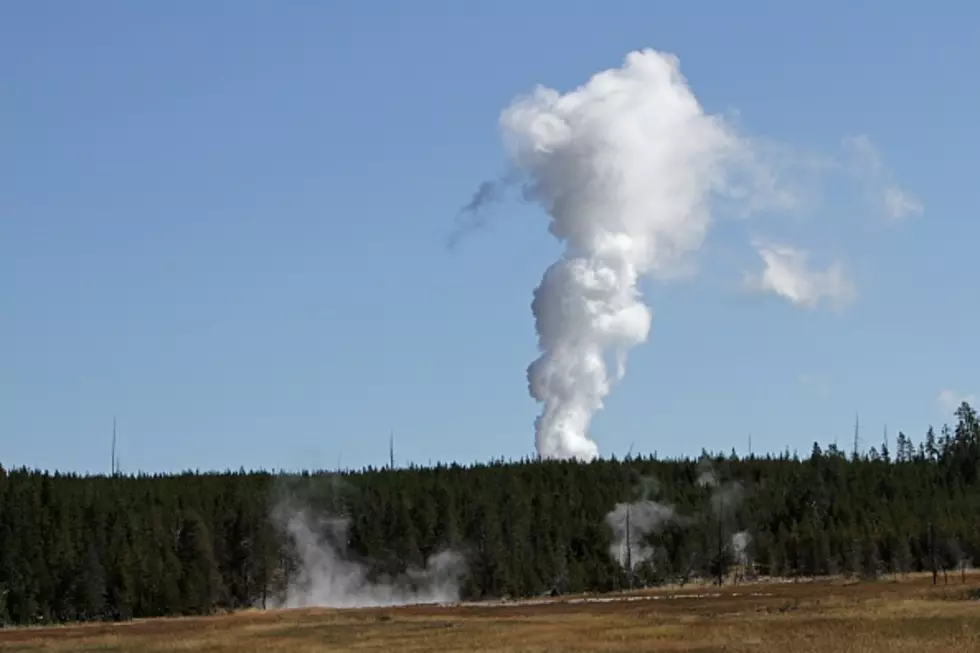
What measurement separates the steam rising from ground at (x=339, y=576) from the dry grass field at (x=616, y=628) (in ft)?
150

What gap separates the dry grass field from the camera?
7038 centimetres

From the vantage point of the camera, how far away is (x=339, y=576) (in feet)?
593

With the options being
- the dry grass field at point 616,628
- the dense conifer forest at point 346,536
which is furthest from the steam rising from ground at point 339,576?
the dry grass field at point 616,628

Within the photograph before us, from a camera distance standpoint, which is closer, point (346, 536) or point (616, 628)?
point (616, 628)

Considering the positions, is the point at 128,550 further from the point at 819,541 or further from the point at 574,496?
the point at 819,541

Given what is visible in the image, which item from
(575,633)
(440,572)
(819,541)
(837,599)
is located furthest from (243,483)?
(575,633)

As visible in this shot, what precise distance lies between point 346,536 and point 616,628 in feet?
336

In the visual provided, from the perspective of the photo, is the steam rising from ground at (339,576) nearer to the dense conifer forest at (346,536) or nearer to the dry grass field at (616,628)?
the dense conifer forest at (346,536)

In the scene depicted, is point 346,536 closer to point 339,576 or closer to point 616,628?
point 339,576

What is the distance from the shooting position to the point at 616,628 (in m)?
86.6

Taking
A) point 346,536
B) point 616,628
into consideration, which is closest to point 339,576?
point 346,536

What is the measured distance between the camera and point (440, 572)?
589 ft

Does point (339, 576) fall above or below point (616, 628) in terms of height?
above

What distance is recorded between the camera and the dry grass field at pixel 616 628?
7038cm
